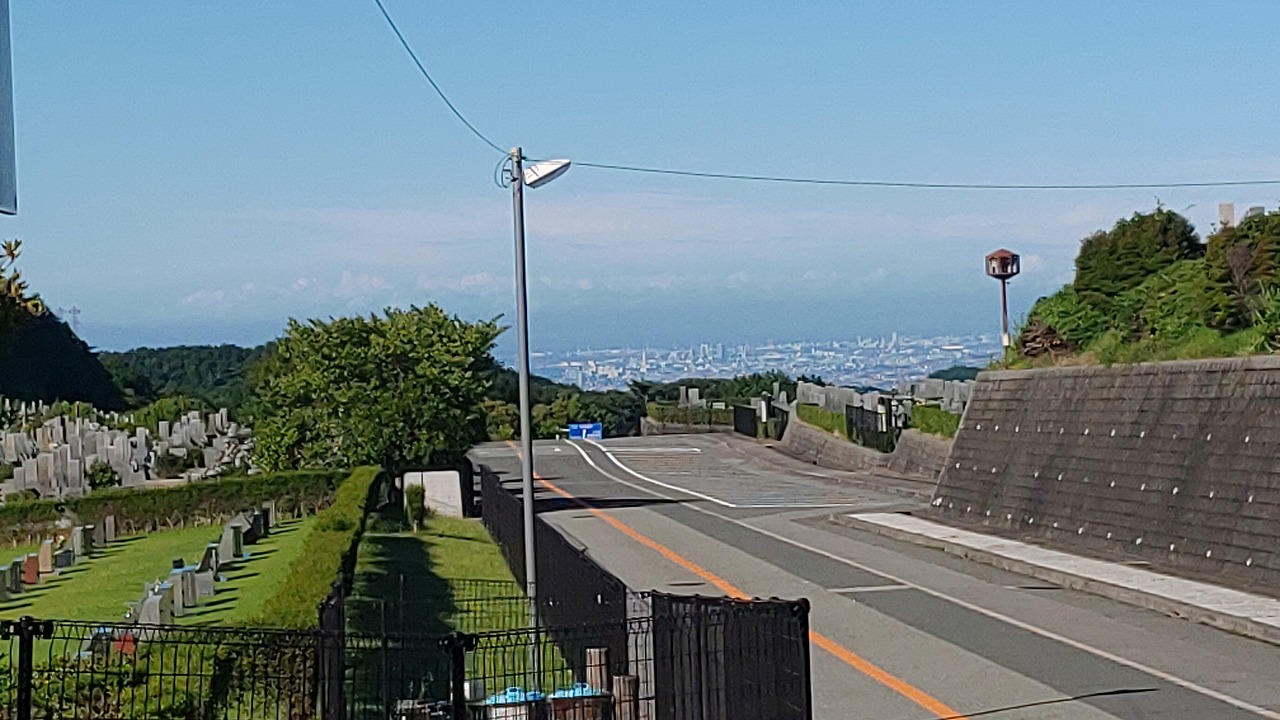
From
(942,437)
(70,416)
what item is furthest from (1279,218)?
(70,416)

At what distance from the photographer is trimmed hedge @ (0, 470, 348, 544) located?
34.1m

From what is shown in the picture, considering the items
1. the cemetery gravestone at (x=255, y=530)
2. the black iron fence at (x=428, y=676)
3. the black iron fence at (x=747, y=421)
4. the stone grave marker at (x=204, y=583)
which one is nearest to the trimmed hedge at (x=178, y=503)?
the cemetery gravestone at (x=255, y=530)

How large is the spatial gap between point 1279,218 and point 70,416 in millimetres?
45462

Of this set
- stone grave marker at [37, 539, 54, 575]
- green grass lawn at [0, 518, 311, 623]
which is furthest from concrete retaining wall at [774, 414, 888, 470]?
stone grave marker at [37, 539, 54, 575]

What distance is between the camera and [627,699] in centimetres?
970

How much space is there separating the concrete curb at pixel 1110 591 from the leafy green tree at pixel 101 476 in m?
21.0

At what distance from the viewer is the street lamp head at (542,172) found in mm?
18531

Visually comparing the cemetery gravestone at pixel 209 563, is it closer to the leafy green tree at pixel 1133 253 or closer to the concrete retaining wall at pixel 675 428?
the leafy green tree at pixel 1133 253

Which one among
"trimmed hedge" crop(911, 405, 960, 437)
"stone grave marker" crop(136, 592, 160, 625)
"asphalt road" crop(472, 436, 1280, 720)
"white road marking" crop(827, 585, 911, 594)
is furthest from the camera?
"trimmed hedge" crop(911, 405, 960, 437)

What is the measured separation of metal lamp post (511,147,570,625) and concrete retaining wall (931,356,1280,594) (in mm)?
8206

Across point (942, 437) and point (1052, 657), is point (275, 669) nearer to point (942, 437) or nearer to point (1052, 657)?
point (1052, 657)

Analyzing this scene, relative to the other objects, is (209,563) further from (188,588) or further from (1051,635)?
(1051,635)

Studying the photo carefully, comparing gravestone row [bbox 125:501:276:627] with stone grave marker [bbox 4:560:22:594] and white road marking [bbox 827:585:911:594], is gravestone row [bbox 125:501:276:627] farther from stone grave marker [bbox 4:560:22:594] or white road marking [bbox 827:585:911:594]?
white road marking [bbox 827:585:911:594]

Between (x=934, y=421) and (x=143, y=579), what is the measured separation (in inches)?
960
